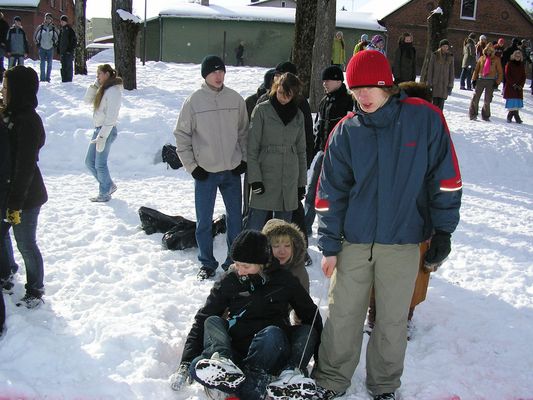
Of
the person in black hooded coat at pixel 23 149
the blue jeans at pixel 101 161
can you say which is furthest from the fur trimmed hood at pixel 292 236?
the blue jeans at pixel 101 161

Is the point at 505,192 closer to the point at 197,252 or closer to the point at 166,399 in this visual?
the point at 197,252

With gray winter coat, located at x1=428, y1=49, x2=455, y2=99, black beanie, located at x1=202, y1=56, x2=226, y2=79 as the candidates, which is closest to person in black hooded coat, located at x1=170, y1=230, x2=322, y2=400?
black beanie, located at x1=202, y1=56, x2=226, y2=79

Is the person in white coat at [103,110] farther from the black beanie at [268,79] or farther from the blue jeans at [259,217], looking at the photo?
the blue jeans at [259,217]

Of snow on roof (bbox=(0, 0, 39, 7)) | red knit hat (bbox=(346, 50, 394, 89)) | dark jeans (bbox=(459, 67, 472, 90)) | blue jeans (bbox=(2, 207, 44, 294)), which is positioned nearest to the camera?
red knit hat (bbox=(346, 50, 394, 89))

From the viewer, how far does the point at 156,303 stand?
4.97 m

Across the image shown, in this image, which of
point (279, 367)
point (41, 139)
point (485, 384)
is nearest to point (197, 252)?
point (41, 139)

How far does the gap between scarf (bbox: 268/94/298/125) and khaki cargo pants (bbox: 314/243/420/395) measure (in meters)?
2.01

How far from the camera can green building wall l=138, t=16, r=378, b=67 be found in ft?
103

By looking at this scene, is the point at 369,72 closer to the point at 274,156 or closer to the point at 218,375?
the point at 218,375

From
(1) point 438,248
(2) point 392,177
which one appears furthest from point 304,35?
(1) point 438,248

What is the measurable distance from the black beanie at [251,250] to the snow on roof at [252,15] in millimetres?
28474

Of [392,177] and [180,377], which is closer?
[392,177]

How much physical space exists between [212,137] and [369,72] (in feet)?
7.56

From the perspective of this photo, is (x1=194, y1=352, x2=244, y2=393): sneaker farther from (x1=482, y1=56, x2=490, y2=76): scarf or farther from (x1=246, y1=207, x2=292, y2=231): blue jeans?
(x1=482, y1=56, x2=490, y2=76): scarf
